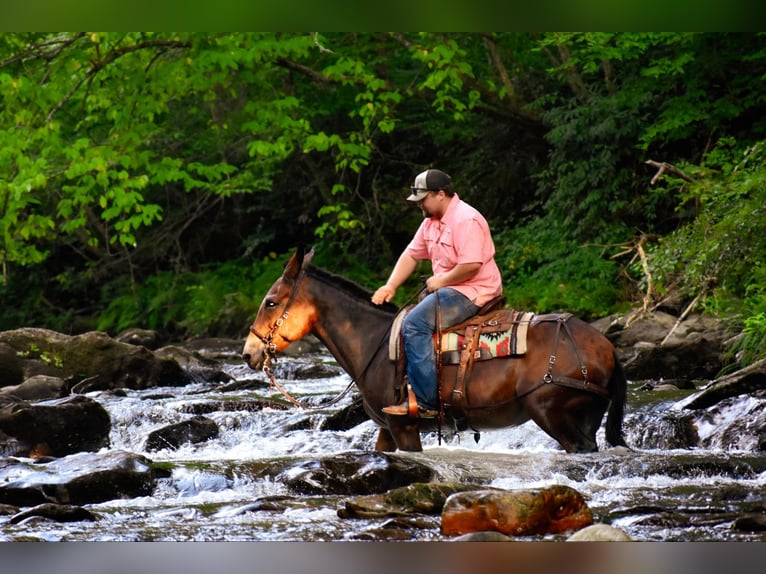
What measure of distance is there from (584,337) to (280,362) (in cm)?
739

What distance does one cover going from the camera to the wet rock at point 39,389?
33.9 ft

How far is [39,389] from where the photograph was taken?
1052 centimetres

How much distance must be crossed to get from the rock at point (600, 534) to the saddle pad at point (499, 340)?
5.04 feet

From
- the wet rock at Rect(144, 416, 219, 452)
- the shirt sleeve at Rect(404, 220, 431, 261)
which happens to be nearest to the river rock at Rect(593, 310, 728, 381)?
the wet rock at Rect(144, 416, 219, 452)

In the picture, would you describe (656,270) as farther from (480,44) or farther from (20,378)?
(480,44)

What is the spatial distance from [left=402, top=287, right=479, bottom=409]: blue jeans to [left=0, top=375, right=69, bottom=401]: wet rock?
201 inches

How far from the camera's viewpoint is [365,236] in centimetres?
1892

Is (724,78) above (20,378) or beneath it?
above

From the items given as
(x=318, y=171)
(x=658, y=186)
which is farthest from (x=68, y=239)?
(x=658, y=186)

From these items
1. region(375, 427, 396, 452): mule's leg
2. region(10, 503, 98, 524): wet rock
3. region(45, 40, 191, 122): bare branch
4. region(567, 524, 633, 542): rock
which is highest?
region(45, 40, 191, 122): bare branch

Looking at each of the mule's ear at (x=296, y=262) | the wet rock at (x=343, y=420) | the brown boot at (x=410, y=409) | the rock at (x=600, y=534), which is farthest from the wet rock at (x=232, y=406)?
the rock at (x=600, y=534)

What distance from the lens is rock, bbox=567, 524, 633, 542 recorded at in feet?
15.8

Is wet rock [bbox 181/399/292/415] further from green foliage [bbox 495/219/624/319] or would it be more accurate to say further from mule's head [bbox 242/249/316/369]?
green foliage [bbox 495/219/624/319]

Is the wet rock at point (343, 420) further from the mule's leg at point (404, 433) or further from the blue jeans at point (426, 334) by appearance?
the blue jeans at point (426, 334)
